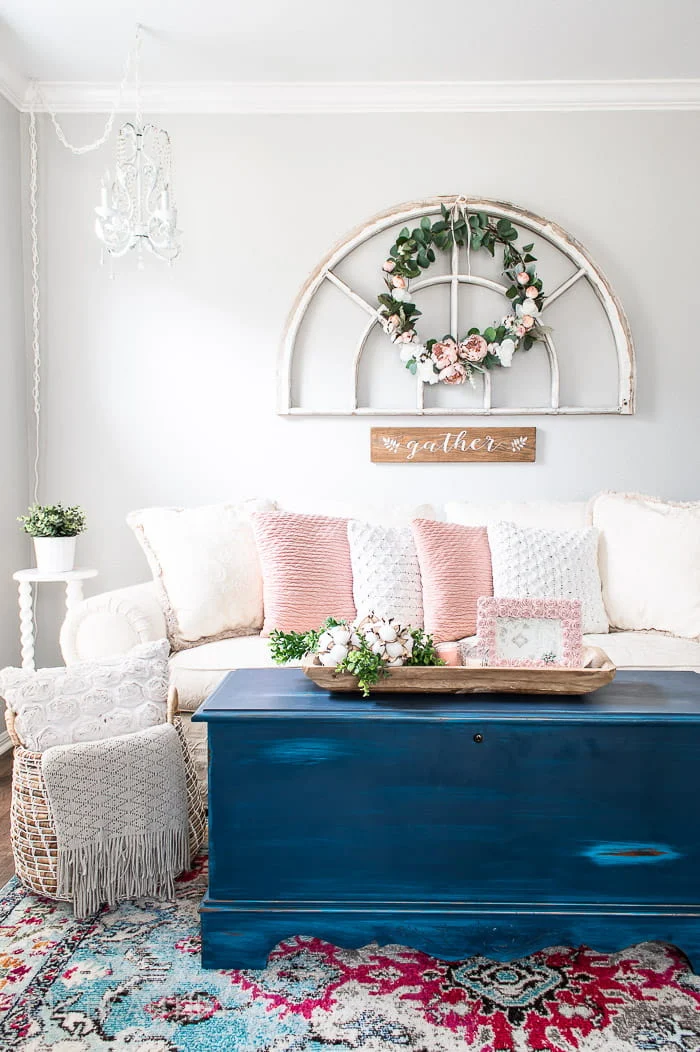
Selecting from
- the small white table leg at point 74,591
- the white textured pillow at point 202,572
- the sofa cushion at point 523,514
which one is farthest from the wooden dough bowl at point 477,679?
the small white table leg at point 74,591

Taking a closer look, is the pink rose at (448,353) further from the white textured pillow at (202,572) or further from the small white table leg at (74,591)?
the small white table leg at (74,591)

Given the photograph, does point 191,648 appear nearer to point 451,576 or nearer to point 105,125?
point 451,576

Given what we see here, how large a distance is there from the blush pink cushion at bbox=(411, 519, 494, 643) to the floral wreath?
30.7 inches

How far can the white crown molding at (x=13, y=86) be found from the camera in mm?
3166

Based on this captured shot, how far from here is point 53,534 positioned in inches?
120

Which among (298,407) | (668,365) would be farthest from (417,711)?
(668,365)

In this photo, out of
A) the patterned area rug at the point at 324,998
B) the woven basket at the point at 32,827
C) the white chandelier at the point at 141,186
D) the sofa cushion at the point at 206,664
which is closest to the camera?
the patterned area rug at the point at 324,998

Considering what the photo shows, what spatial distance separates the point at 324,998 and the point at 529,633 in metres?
0.87

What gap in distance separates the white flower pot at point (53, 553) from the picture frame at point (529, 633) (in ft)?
5.88

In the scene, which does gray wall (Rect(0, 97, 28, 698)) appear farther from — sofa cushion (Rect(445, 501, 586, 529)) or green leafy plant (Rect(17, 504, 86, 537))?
sofa cushion (Rect(445, 501, 586, 529))

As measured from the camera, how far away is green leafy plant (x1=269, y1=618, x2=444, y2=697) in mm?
1753

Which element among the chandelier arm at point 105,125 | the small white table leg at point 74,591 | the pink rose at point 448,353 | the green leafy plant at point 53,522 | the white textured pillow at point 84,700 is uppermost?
the chandelier arm at point 105,125

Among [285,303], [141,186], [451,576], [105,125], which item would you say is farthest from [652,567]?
[105,125]

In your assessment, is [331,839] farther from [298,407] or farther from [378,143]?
[378,143]
